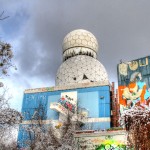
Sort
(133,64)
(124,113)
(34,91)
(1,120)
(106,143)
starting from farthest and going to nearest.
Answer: (133,64) < (34,91) < (106,143) < (1,120) < (124,113)

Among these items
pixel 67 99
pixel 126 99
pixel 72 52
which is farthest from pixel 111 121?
pixel 72 52

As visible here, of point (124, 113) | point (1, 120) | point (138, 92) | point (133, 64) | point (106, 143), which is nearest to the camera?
point (124, 113)

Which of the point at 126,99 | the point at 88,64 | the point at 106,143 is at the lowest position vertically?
the point at 106,143

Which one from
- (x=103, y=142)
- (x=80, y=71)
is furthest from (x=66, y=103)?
(x=103, y=142)

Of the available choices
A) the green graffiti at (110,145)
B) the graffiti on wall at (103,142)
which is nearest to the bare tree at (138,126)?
the graffiti on wall at (103,142)

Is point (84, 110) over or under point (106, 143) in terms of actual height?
over

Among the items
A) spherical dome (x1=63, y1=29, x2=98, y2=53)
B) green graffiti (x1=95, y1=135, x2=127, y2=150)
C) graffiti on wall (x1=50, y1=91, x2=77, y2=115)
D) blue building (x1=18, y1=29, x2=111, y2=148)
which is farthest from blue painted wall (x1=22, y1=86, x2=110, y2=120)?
green graffiti (x1=95, y1=135, x2=127, y2=150)

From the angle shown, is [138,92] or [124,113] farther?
[138,92]

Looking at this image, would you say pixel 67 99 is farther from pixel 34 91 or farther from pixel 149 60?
pixel 149 60

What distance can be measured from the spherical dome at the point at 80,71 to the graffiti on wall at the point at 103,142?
29525 mm

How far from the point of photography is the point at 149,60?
58812 mm

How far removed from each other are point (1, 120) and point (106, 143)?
55.1ft

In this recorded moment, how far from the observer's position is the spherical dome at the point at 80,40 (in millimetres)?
62906

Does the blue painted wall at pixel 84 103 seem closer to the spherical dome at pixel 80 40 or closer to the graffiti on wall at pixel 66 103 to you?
the graffiti on wall at pixel 66 103
